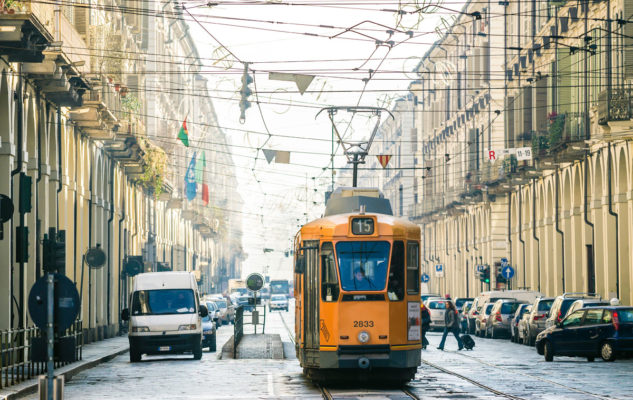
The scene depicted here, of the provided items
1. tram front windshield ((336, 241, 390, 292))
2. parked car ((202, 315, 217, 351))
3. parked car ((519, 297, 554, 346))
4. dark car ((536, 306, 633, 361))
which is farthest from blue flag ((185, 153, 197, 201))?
tram front windshield ((336, 241, 390, 292))

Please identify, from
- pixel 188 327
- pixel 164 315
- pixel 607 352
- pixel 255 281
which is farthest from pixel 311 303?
pixel 255 281

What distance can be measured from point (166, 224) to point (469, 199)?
17.9 m

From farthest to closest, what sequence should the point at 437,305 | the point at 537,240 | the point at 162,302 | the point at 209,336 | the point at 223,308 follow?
the point at 223,308, the point at 537,240, the point at 437,305, the point at 209,336, the point at 162,302

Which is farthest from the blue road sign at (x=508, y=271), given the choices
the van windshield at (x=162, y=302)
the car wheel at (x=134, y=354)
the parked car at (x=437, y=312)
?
the car wheel at (x=134, y=354)

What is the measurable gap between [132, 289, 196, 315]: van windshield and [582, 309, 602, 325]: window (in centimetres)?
957

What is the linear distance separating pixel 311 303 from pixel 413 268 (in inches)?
71.3

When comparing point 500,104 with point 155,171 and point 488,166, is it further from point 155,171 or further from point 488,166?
point 155,171

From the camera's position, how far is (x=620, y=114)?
34.8m

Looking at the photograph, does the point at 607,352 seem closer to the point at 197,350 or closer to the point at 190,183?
the point at 197,350

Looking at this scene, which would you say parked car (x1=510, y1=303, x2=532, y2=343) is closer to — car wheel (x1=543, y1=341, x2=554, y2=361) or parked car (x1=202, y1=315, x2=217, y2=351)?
parked car (x1=202, y1=315, x2=217, y2=351)

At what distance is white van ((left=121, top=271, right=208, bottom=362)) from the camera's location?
30.2 m

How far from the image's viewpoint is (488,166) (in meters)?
59.0

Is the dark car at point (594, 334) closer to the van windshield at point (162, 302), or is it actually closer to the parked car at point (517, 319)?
the van windshield at point (162, 302)

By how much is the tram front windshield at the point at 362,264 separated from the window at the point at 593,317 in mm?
9005
